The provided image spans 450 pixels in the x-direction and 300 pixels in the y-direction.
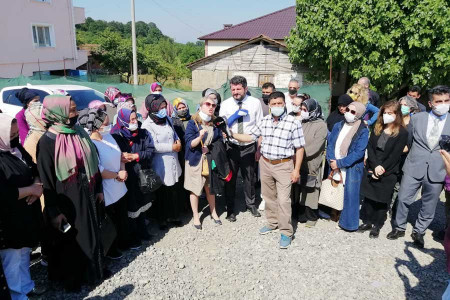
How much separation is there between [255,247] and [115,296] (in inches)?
66.7

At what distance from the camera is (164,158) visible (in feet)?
13.1

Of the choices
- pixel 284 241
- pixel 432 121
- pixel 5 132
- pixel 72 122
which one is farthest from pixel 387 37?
pixel 5 132

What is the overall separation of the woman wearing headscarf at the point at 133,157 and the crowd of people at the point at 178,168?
0.04ft

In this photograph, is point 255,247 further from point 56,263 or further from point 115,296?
point 56,263

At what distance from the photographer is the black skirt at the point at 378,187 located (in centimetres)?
401

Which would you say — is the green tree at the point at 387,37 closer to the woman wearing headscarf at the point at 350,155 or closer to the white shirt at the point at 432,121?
the white shirt at the point at 432,121

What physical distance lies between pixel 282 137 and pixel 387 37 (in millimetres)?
8010

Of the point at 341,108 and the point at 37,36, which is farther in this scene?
the point at 37,36

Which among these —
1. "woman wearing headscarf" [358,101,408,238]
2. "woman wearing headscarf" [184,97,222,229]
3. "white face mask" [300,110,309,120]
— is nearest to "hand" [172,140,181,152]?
"woman wearing headscarf" [184,97,222,229]

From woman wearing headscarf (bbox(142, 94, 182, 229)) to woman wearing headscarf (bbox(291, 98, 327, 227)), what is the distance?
166cm

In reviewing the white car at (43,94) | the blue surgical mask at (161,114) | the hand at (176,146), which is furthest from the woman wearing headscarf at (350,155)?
the white car at (43,94)

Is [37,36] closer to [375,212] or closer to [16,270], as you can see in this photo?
[16,270]

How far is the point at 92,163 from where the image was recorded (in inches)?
114

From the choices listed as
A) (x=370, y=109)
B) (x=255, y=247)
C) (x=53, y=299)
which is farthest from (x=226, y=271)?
(x=370, y=109)
